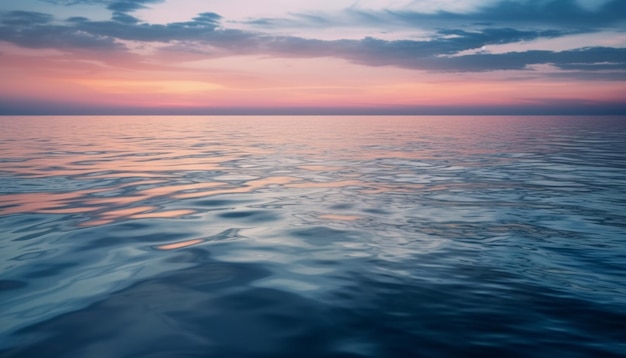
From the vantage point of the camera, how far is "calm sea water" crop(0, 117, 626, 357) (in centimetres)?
355

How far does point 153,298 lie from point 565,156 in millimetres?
20336

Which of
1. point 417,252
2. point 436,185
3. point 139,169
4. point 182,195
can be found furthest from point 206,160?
point 417,252

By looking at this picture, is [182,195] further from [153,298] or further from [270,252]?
[153,298]

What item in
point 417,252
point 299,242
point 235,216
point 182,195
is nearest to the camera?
point 417,252

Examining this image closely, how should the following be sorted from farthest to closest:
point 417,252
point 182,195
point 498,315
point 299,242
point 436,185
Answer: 1. point 436,185
2. point 182,195
3. point 299,242
4. point 417,252
5. point 498,315

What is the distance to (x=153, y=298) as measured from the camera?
445cm

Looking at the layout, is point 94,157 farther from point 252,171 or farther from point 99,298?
point 99,298

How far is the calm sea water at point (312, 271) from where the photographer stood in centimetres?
355

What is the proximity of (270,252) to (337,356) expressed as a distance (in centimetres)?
297

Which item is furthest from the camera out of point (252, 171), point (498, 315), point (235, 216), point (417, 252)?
point (252, 171)

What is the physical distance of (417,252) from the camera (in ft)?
19.6

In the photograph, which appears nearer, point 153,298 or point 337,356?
point 337,356

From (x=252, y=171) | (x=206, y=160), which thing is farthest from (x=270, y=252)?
(x=206, y=160)

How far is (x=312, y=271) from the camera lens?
5.29 meters
